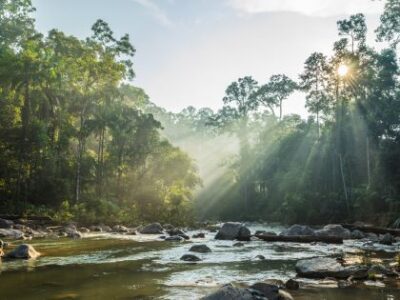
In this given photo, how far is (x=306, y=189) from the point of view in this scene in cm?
4712

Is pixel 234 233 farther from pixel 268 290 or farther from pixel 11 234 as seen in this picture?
pixel 268 290

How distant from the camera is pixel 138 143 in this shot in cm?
4472

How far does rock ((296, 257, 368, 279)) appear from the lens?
33.0 feet

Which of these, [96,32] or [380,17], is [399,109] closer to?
[380,17]

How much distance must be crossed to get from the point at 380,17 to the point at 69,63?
87.8ft

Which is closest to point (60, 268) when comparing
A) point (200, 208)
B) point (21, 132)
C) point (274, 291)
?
point (274, 291)

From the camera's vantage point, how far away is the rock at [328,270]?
10.1 m

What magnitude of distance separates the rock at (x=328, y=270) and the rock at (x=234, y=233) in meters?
12.1

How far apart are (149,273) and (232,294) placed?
4.87m

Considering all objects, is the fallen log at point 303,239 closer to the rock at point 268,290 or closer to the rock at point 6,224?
the rock at point 268,290

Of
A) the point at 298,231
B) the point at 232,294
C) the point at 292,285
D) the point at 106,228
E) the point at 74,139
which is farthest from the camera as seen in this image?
the point at 74,139

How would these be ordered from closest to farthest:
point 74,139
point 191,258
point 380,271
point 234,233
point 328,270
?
point 328,270 → point 380,271 → point 191,258 → point 234,233 → point 74,139

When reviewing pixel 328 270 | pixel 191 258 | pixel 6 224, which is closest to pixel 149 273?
pixel 191 258

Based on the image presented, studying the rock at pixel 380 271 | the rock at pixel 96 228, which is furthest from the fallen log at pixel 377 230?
the rock at pixel 96 228
